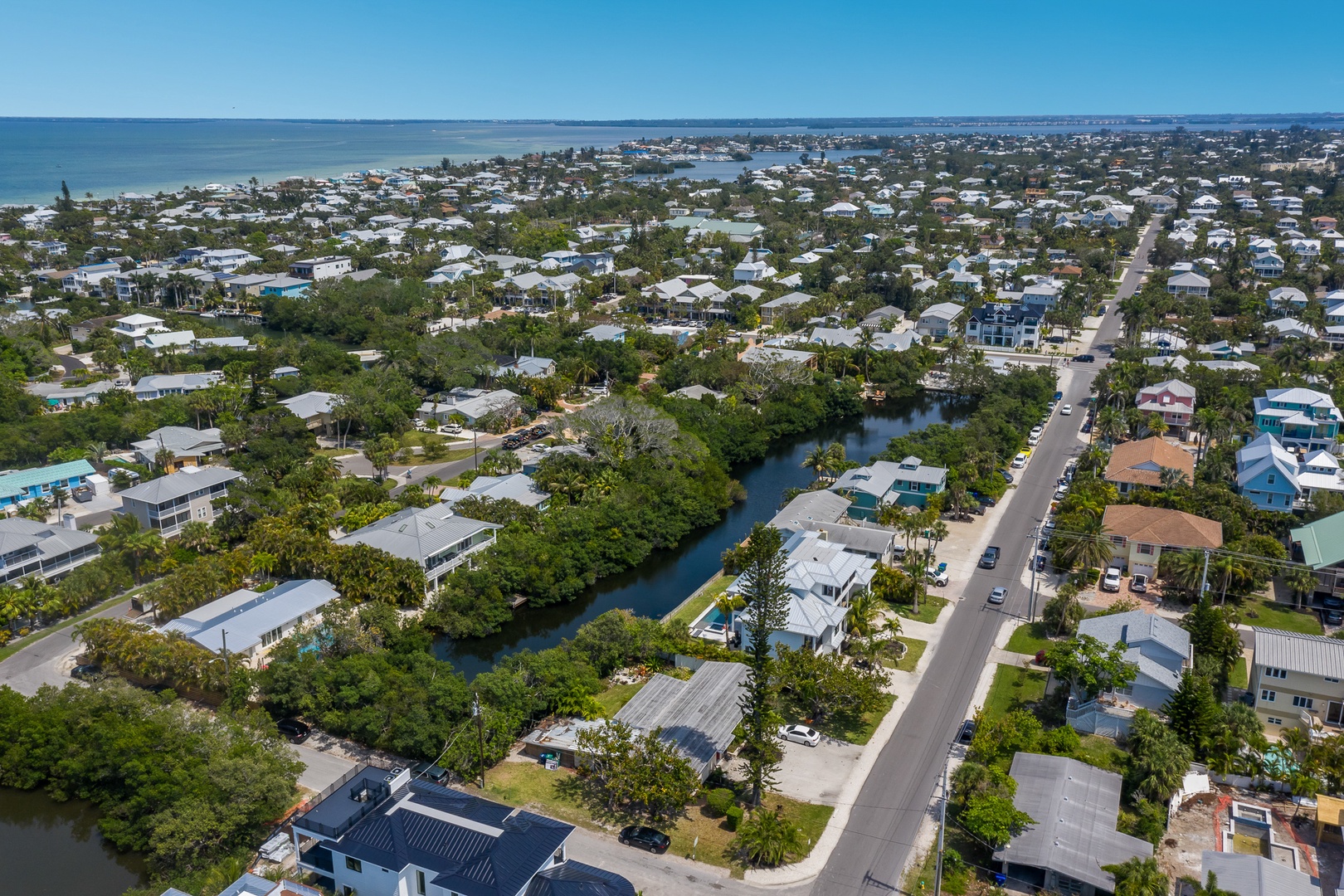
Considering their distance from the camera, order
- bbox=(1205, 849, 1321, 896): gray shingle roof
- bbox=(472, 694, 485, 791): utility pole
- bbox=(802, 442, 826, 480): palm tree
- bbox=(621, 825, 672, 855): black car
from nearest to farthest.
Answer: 1. bbox=(1205, 849, 1321, 896): gray shingle roof
2. bbox=(621, 825, 672, 855): black car
3. bbox=(472, 694, 485, 791): utility pole
4. bbox=(802, 442, 826, 480): palm tree

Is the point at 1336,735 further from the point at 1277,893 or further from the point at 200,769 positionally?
the point at 200,769

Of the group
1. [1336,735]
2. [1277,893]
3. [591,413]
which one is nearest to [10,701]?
[591,413]

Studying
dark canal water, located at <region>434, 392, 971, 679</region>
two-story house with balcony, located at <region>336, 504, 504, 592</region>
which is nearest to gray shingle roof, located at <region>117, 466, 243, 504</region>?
two-story house with balcony, located at <region>336, 504, 504, 592</region>

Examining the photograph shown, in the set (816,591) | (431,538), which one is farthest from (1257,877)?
(431,538)

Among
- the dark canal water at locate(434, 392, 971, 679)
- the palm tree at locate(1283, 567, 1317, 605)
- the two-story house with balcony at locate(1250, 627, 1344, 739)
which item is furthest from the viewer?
the dark canal water at locate(434, 392, 971, 679)

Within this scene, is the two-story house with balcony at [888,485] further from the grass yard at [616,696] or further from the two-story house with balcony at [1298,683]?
the two-story house with balcony at [1298,683]

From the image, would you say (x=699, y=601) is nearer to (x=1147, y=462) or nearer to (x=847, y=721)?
(x=847, y=721)

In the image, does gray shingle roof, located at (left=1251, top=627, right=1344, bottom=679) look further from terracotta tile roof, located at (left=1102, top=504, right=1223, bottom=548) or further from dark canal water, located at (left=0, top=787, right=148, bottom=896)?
dark canal water, located at (left=0, top=787, right=148, bottom=896)

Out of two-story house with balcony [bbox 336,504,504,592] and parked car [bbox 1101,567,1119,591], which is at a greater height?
two-story house with balcony [bbox 336,504,504,592]
